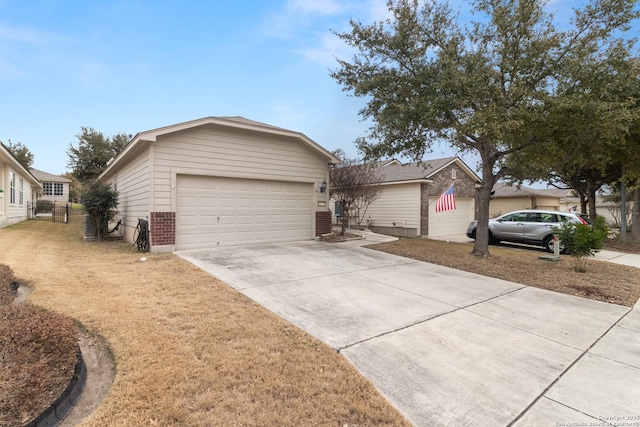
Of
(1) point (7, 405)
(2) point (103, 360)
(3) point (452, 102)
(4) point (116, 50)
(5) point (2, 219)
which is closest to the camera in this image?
(1) point (7, 405)

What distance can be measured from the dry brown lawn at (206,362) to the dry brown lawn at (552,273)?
5475mm

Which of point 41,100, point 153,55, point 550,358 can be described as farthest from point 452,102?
point 41,100

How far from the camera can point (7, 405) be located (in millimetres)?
2125

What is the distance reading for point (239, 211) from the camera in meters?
10.0

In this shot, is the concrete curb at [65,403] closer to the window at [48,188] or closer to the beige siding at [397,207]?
the beige siding at [397,207]

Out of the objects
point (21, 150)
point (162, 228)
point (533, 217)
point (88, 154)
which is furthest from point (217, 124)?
point (21, 150)

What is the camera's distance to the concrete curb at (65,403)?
2.11m

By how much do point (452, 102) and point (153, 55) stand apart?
10.8m

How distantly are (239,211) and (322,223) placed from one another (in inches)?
128

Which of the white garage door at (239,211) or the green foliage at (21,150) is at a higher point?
the green foliage at (21,150)

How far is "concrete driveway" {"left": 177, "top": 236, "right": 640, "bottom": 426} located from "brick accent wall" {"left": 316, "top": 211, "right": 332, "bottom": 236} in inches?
189

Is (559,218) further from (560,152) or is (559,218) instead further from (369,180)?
(369,180)

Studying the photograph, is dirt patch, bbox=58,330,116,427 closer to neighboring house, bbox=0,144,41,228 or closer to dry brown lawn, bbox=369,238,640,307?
dry brown lawn, bbox=369,238,640,307

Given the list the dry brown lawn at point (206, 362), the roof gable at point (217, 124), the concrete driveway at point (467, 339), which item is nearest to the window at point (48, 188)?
the roof gable at point (217, 124)
